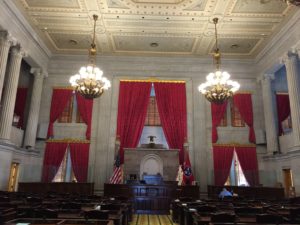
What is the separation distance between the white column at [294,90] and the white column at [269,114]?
2.11m

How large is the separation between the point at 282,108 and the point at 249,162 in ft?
9.86

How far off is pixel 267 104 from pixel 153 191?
690cm

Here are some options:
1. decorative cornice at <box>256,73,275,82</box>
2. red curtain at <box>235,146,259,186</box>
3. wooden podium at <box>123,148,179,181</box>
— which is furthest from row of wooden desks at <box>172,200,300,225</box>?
decorative cornice at <box>256,73,275,82</box>

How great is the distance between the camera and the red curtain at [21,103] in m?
12.7

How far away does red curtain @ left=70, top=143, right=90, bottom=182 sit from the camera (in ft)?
40.6

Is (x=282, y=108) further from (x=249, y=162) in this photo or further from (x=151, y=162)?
(x=151, y=162)

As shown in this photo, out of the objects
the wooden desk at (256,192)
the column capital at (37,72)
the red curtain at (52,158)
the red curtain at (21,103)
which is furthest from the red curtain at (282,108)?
the red curtain at (21,103)

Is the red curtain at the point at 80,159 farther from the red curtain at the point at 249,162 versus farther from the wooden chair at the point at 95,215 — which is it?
the wooden chair at the point at 95,215

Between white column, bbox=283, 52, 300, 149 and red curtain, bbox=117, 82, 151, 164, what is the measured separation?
6.31 metres

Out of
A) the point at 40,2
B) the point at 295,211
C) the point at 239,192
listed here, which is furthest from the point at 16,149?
the point at 295,211

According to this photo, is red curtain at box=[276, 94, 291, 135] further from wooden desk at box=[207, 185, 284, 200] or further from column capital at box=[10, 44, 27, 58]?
column capital at box=[10, 44, 27, 58]

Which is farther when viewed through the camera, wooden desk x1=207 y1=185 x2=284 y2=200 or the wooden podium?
the wooden podium

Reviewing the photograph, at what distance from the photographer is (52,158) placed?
12.6m

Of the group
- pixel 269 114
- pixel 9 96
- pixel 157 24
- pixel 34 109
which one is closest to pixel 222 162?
pixel 269 114
